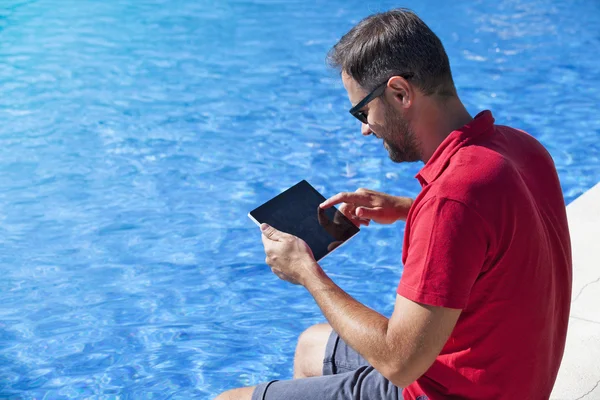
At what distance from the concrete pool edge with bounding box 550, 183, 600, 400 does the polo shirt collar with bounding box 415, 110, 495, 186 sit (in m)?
1.38

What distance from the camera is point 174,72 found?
23.6ft

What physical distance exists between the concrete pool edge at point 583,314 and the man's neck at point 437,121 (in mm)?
1357

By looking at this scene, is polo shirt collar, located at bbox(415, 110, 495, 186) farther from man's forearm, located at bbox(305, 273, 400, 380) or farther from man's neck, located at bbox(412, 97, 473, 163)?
man's forearm, located at bbox(305, 273, 400, 380)

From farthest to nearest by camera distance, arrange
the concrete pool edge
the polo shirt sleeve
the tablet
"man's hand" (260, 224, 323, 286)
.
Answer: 1. the concrete pool edge
2. the tablet
3. "man's hand" (260, 224, 323, 286)
4. the polo shirt sleeve

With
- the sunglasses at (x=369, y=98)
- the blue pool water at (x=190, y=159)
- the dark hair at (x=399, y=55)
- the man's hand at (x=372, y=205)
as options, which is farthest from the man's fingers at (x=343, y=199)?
the blue pool water at (x=190, y=159)

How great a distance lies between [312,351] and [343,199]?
0.54 m

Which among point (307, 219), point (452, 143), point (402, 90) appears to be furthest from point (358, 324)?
point (307, 219)

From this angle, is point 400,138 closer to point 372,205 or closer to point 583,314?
point 372,205

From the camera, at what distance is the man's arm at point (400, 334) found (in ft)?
5.68

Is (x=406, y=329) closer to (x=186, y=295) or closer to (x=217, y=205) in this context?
(x=186, y=295)

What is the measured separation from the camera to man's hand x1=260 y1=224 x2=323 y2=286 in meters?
2.13

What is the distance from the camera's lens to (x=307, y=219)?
8.57 feet

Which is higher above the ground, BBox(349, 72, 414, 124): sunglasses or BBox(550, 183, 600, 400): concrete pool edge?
BBox(349, 72, 414, 124): sunglasses

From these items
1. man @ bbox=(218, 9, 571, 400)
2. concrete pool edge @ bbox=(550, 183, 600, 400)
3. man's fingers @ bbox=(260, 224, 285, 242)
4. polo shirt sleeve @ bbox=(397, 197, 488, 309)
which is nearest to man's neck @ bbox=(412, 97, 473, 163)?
man @ bbox=(218, 9, 571, 400)
